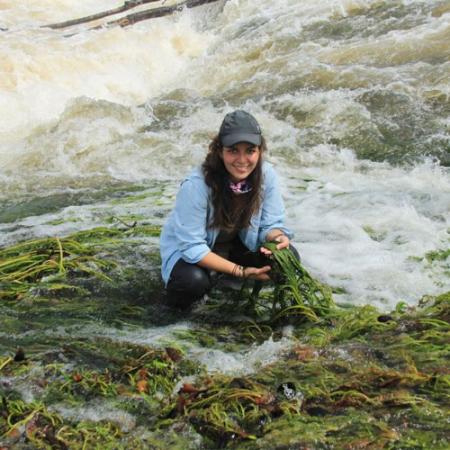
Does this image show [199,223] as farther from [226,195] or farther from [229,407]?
[229,407]

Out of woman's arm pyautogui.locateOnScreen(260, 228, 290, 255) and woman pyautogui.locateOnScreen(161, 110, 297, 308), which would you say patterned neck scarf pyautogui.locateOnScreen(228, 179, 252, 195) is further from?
woman's arm pyautogui.locateOnScreen(260, 228, 290, 255)

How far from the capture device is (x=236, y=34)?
12758mm

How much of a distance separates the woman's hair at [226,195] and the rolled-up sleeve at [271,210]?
10 cm

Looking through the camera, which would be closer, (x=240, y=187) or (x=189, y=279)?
(x=240, y=187)

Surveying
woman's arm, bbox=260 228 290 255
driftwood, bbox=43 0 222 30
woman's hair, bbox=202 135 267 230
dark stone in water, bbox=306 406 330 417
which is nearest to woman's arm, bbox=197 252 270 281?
woman's arm, bbox=260 228 290 255

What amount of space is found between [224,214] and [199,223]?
184mm

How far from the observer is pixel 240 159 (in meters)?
3.24

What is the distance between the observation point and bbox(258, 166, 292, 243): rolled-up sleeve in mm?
3566

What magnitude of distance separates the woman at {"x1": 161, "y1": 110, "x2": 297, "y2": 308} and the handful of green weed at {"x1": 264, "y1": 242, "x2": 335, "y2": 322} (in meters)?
0.06

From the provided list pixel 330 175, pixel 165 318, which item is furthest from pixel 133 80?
pixel 165 318

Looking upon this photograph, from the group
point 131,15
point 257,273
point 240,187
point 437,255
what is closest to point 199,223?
point 240,187

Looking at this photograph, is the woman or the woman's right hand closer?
the woman

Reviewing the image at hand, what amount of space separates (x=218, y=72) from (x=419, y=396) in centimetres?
863

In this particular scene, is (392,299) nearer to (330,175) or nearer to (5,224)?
(330,175)
